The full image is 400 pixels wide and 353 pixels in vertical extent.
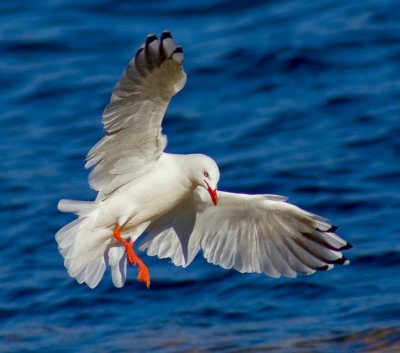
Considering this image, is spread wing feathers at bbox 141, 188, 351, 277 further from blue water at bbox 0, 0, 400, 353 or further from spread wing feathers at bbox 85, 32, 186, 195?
blue water at bbox 0, 0, 400, 353

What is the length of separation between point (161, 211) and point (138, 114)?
88 centimetres

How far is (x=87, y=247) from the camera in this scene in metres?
8.33

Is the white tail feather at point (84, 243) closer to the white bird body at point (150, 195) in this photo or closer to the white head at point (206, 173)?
the white bird body at point (150, 195)

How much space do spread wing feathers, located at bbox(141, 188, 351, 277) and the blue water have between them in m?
1.29

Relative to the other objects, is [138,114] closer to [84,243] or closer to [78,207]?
[78,207]

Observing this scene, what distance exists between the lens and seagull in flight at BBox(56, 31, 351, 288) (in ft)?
24.0

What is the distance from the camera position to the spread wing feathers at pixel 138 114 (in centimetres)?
712

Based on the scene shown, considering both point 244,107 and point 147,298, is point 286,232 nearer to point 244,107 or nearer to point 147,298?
point 147,298

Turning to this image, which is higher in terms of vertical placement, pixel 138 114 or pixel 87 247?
pixel 138 114

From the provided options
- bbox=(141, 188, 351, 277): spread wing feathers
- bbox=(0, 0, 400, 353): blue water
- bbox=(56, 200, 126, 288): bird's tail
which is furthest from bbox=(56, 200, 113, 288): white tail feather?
bbox=(0, 0, 400, 353): blue water

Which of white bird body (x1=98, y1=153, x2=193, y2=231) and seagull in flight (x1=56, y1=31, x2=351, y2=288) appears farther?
white bird body (x1=98, y1=153, x2=193, y2=231)

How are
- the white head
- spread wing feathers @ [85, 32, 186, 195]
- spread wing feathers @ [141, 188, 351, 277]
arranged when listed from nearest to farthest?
spread wing feathers @ [85, 32, 186, 195] → the white head → spread wing feathers @ [141, 188, 351, 277]

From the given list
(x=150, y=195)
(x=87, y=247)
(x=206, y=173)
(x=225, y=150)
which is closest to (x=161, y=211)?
(x=150, y=195)

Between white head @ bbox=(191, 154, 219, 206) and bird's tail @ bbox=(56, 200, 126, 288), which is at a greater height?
white head @ bbox=(191, 154, 219, 206)
